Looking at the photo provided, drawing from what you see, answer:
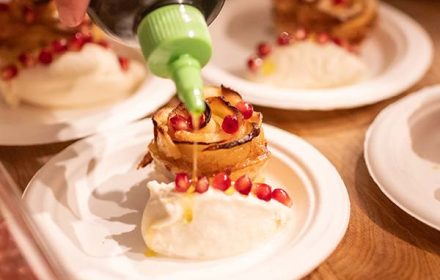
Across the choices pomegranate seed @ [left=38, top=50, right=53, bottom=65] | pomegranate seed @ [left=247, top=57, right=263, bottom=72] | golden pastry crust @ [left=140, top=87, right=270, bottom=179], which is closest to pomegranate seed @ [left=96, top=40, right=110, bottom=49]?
pomegranate seed @ [left=38, top=50, right=53, bottom=65]

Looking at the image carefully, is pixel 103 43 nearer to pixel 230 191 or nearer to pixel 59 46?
pixel 59 46

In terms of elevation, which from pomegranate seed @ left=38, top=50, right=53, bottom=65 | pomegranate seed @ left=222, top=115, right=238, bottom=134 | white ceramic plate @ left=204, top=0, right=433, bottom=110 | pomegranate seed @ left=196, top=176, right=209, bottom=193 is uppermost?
pomegranate seed @ left=222, top=115, right=238, bottom=134

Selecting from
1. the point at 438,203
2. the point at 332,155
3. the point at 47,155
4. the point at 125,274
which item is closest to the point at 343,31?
the point at 332,155

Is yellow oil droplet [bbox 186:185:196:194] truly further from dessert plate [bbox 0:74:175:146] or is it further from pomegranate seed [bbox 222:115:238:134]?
dessert plate [bbox 0:74:175:146]

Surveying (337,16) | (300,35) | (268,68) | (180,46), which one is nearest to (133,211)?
(180,46)

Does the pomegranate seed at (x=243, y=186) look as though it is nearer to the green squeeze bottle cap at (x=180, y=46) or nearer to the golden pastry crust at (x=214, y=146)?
the golden pastry crust at (x=214, y=146)

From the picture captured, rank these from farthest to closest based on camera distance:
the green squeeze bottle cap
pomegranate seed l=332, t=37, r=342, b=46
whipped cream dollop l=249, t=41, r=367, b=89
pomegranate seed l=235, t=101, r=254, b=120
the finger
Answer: pomegranate seed l=332, t=37, r=342, b=46 < whipped cream dollop l=249, t=41, r=367, b=89 < pomegranate seed l=235, t=101, r=254, b=120 < the finger < the green squeeze bottle cap

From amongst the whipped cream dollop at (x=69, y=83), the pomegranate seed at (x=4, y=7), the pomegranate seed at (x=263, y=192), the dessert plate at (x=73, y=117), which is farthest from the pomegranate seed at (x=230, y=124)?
the pomegranate seed at (x=4, y=7)
